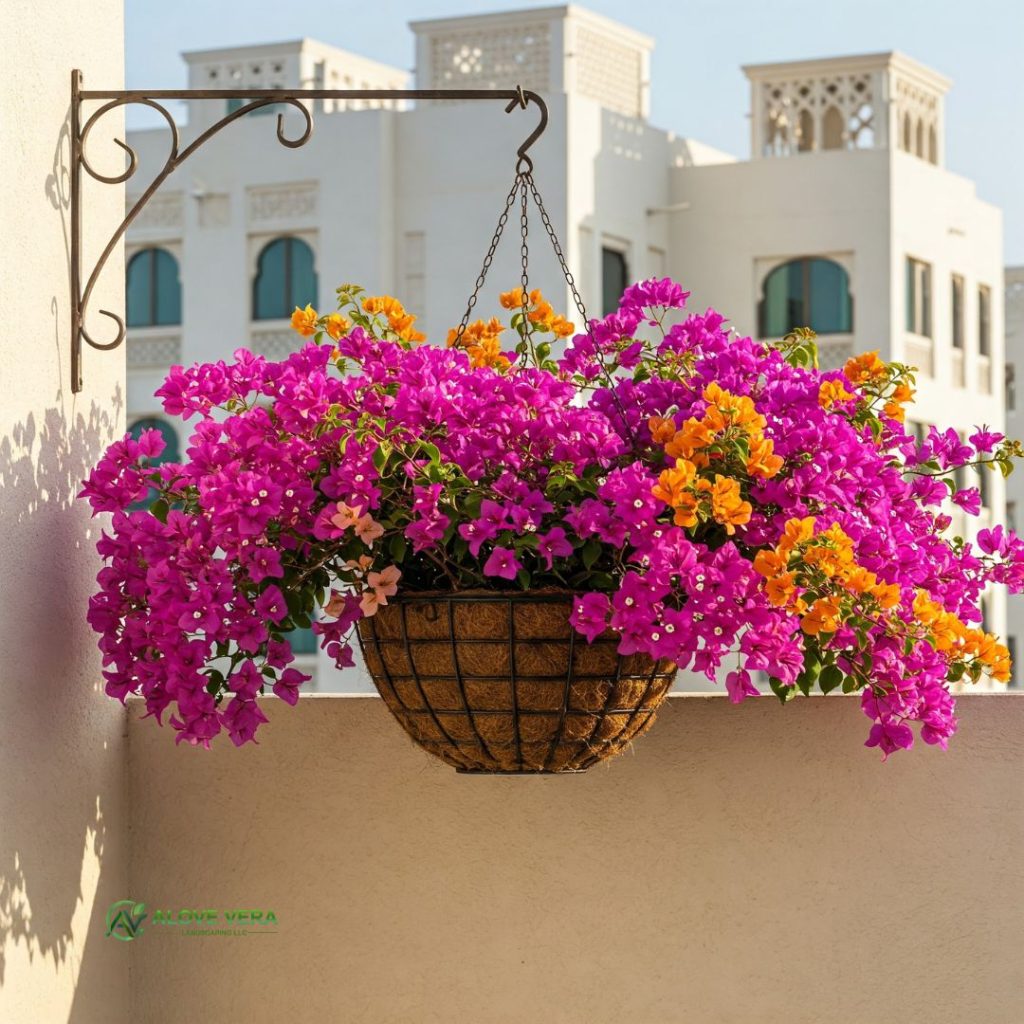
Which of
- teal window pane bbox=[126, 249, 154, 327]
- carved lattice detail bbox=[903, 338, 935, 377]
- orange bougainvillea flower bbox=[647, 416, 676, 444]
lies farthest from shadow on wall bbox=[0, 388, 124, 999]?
carved lattice detail bbox=[903, 338, 935, 377]

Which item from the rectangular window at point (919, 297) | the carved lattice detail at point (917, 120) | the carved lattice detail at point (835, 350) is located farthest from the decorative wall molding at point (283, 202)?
the rectangular window at point (919, 297)

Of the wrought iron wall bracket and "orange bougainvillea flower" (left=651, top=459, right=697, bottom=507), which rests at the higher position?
the wrought iron wall bracket

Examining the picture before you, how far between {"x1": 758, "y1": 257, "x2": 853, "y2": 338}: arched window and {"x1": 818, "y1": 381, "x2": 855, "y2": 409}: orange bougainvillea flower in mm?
18083

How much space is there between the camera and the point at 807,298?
2042 centimetres

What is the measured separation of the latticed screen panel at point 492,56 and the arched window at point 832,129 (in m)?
3.50

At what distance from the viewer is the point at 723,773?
277 centimetres

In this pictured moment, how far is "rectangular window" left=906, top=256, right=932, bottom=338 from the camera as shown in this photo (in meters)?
20.7

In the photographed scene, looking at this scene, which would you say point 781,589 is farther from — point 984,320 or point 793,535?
point 984,320

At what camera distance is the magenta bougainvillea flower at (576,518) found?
2221 millimetres

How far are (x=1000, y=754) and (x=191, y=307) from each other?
18.2 metres

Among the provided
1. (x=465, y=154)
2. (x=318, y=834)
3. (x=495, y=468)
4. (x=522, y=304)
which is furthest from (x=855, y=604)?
(x=465, y=154)

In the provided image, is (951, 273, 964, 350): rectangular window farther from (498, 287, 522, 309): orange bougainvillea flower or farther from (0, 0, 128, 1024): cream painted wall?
(0, 0, 128, 1024): cream painted wall

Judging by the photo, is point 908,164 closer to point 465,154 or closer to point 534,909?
point 465,154

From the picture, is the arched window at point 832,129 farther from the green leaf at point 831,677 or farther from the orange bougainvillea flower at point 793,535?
the orange bougainvillea flower at point 793,535
